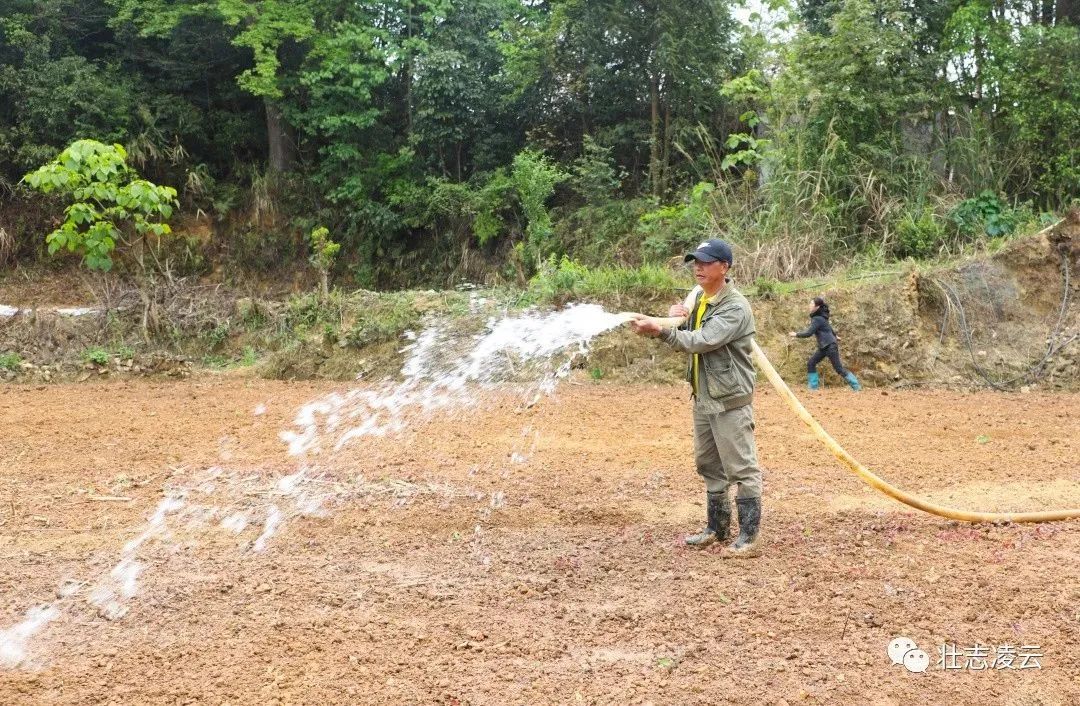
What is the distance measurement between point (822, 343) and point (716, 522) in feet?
22.2

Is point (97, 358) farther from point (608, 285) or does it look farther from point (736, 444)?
point (736, 444)

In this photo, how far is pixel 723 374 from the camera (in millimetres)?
5277

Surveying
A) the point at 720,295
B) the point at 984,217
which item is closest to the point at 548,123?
the point at 984,217

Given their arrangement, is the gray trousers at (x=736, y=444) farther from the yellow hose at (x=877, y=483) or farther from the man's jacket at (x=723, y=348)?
the yellow hose at (x=877, y=483)

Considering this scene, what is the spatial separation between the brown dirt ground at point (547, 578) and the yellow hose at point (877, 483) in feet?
0.42

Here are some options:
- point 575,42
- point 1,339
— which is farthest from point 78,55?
point 575,42

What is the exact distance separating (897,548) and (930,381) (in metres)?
7.50

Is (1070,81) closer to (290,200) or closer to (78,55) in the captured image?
(290,200)

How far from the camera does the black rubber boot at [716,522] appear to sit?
18.1ft

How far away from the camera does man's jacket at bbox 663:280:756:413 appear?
5164 millimetres

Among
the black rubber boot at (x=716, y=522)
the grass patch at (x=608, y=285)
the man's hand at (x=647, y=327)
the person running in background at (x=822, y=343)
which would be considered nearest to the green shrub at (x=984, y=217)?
the person running in background at (x=822, y=343)

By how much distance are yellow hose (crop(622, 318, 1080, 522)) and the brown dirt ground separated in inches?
5.1

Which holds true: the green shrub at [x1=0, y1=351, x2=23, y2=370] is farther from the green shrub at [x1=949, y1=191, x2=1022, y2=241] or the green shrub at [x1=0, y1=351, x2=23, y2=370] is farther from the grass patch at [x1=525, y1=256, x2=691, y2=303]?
the green shrub at [x1=949, y1=191, x2=1022, y2=241]

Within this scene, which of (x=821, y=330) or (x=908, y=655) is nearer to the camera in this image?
(x=908, y=655)
